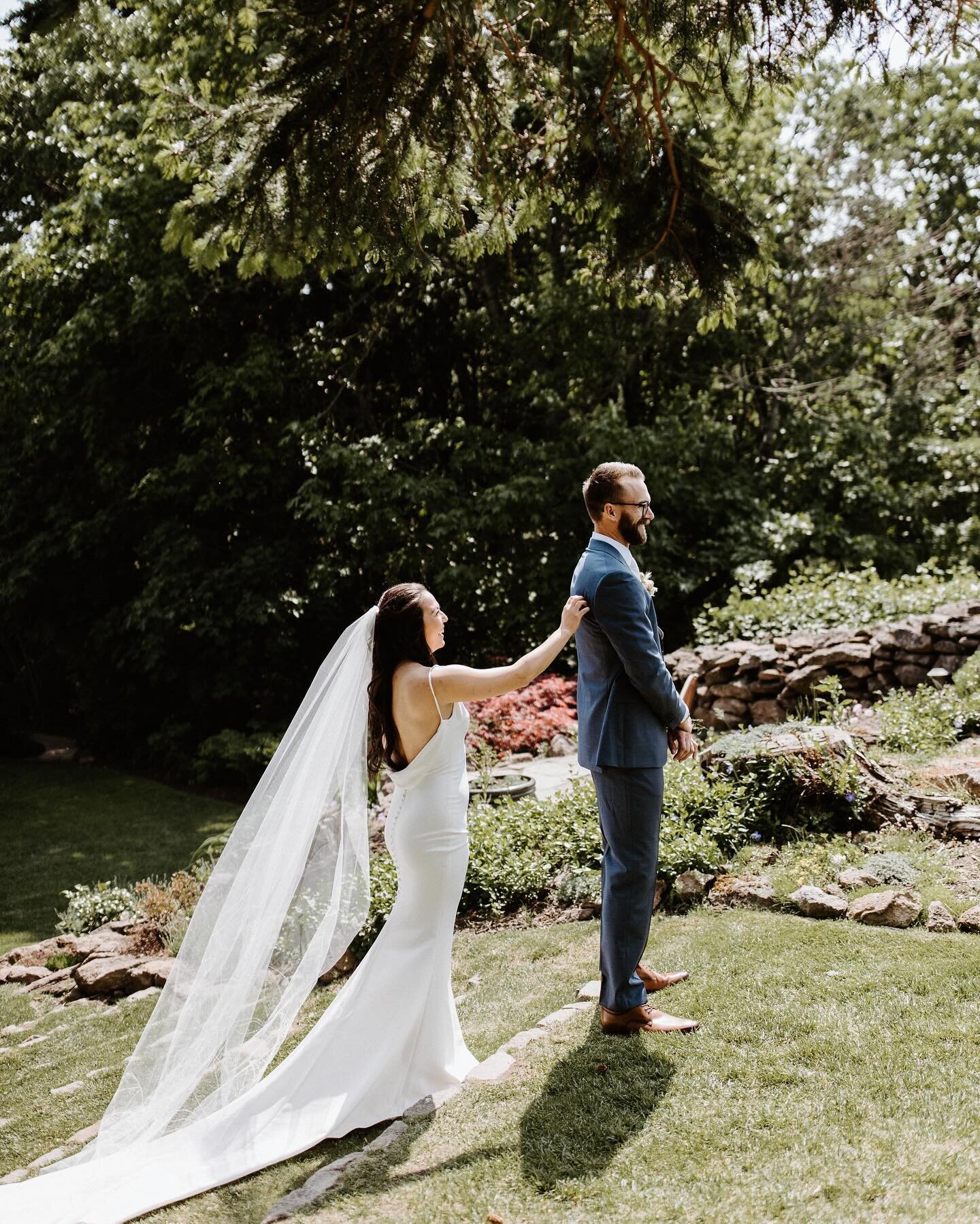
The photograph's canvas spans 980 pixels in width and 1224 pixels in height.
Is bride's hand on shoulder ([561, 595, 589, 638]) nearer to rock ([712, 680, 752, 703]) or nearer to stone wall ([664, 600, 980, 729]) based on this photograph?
stone wall ([664, 600, 980, 729])

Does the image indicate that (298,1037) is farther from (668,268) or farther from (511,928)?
(668,268)

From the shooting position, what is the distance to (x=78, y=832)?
12.1 meters

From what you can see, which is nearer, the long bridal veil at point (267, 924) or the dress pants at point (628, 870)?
the long bridal veil at point (267, 924)

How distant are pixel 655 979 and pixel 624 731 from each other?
4.07ft

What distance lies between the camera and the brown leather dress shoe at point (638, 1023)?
389 centimetres

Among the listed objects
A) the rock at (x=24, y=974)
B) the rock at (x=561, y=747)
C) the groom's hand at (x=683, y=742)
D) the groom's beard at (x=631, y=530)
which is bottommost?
the rock at (x=24, y=974)

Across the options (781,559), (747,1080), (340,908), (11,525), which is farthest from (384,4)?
(11,525)

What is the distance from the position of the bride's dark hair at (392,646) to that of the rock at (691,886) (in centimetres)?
224

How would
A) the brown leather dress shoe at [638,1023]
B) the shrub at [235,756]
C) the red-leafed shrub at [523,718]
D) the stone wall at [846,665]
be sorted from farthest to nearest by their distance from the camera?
the shrub at [235,756] < the red-leafed shrub at [523,718] < the stone wall at [846,665] < the brown leather dress shoe at [638,1023]

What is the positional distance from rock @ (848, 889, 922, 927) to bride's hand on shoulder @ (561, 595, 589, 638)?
229 centimetres

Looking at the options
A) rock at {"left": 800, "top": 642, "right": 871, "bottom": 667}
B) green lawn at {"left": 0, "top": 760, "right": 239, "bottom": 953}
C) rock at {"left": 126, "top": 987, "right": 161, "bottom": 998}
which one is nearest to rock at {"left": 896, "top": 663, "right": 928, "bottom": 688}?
rock at {"left": 800, "top": 642, "right": 871, "bottom": 667}

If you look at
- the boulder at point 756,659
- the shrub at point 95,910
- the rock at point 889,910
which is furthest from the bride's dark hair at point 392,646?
the boulder at point 756,659

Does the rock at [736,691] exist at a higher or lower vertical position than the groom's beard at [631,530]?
lower

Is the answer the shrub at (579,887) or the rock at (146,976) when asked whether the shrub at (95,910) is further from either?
the shrub at (579,887)
